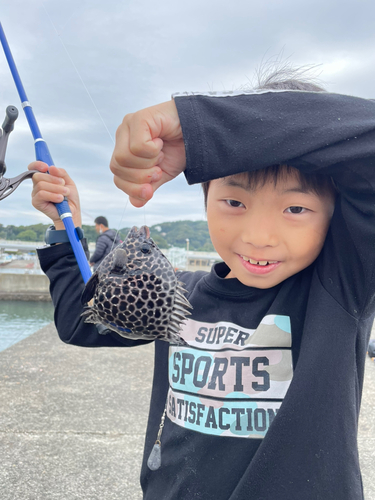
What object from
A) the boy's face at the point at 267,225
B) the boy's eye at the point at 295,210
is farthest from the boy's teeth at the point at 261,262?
the boy's eye at the point at 295,210

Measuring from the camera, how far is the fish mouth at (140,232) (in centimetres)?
104

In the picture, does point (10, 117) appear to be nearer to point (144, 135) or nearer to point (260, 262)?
point (144, 135)

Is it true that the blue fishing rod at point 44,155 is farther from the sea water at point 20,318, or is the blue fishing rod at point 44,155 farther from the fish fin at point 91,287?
the sea water at point 20,318

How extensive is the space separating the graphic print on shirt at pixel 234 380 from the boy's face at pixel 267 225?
210mm

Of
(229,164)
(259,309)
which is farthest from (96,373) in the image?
(229,164)

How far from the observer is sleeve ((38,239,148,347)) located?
60.1 inches

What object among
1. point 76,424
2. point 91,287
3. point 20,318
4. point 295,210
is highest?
point 295,210

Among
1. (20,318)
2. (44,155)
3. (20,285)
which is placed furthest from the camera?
(20,285)

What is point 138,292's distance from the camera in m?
0.96

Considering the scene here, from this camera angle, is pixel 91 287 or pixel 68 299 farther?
pixel 68 299

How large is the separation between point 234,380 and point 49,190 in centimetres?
101

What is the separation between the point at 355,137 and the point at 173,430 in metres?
1.10

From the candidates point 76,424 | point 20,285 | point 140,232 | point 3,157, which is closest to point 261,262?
point 140,232

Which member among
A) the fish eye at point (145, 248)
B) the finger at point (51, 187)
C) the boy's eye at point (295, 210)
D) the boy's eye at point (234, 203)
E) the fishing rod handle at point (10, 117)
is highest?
the fishing rod handle at point (10, 117)
